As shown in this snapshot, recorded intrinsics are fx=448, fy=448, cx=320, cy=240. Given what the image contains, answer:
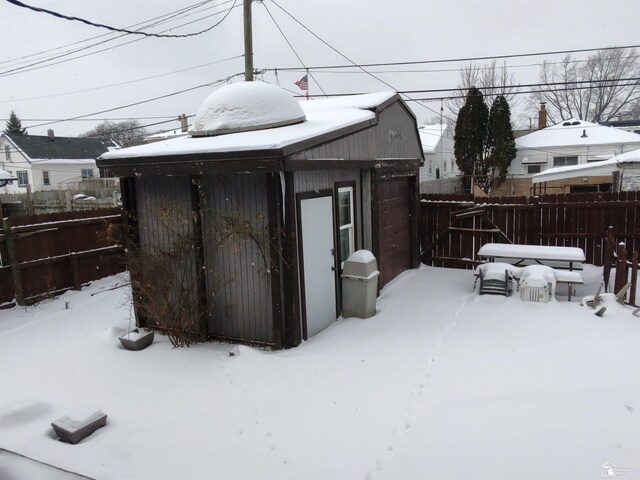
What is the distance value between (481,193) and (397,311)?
65.7ft

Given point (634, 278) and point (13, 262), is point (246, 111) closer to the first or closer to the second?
point (13, 262)

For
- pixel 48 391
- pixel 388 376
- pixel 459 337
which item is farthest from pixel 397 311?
pixel 48 391

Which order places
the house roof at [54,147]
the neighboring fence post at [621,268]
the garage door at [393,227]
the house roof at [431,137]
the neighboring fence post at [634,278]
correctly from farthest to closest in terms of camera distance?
the house roof at [54,147] → the house roof at [431,137] → the garage door at [393,227] → the neighboring fence post at [621,268] → the neighboring fence post at [634,278]

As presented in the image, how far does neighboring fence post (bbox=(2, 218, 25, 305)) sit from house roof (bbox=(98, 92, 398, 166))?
2.76 meters

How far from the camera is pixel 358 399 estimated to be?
14.4ft

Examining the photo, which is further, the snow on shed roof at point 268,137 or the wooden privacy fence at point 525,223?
the wooden privacy fence at point 525,223

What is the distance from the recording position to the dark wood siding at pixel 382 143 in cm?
616

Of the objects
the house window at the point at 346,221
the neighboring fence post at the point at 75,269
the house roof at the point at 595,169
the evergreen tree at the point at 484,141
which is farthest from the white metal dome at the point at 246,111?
the evergreen tree at the point at 484,141

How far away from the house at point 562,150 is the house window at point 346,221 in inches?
855

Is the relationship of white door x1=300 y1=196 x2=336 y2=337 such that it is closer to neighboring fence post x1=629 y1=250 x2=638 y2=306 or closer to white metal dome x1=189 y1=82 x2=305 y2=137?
white metal dome x1=189 y1=82 x2=305 y2=137

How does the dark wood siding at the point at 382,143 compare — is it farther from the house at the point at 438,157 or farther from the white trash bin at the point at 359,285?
the house at the point at 438,157

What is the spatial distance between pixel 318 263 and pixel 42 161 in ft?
122

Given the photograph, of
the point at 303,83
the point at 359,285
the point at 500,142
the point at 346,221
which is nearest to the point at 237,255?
the point at 359,285

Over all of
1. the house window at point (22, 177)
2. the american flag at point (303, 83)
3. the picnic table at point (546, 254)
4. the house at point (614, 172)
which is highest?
the american flag at point (303, 83)
